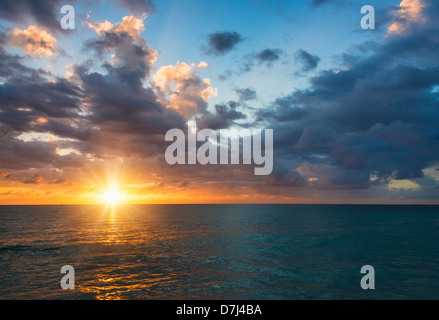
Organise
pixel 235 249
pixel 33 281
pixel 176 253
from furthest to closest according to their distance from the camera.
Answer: pixel 235 249 < pixel 176 253 < pixel 33 281

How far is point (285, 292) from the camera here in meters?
19.2

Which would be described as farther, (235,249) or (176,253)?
(235,249)

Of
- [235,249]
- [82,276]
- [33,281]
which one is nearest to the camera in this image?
[33,281]
